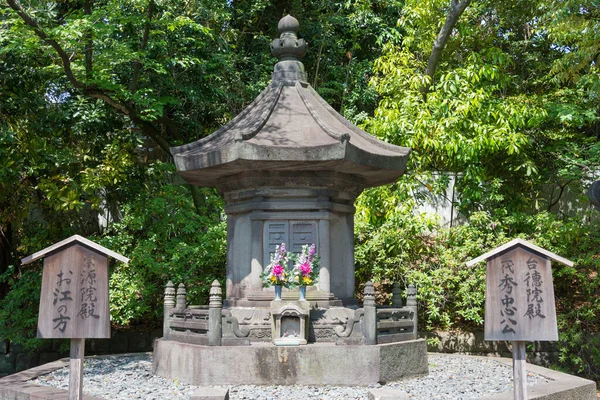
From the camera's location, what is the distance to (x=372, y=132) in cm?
1404

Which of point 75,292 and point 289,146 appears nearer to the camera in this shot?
point 75,292

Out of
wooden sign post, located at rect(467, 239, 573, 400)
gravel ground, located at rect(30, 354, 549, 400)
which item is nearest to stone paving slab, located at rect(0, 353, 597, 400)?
gravel ground, located at rect(30, 354, 549, 400)

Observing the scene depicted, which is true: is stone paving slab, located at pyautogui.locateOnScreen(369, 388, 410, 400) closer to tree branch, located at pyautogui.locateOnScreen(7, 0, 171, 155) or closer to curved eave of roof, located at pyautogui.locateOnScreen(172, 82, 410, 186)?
curved eave of roof, located at pyautogui.locateOnScreen(172, 82, 410, 186)

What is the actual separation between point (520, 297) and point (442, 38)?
31.5 ft

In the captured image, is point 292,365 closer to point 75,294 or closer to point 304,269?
point 304,269

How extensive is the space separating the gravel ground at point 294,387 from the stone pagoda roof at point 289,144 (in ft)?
9.79

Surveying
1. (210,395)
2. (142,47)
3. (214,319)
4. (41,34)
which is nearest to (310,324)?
(214,319)

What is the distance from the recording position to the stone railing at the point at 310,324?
27.7 feet

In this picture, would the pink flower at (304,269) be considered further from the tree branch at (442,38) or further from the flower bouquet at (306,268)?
the tree branch at (442,38)

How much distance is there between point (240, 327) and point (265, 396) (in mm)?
1385

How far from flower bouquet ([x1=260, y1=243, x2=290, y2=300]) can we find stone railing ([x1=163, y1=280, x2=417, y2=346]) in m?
0.40

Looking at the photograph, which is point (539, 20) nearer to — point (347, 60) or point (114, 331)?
point (347, 60)

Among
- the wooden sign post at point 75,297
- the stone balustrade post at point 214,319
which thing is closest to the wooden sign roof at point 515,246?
the wooden sign post at point 75,297

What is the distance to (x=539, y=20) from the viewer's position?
49.9 ft
